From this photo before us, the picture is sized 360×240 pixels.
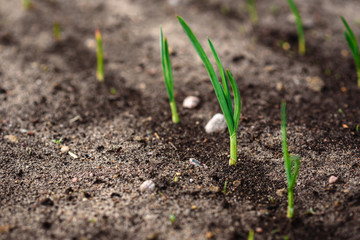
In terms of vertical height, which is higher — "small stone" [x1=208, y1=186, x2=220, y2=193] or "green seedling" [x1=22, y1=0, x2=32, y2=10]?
"green seedling" [x1=22, y1=0, x2=32, y2=10]

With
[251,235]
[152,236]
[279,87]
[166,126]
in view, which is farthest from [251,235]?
[279,87]

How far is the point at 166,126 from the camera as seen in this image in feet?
6.18

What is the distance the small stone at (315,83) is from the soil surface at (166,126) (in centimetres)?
1

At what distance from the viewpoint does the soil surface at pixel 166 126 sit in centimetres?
133

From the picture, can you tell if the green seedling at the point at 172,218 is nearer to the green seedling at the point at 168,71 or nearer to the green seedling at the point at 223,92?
the green seedling at the point at 223,92

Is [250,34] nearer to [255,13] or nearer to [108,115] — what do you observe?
[255,13]

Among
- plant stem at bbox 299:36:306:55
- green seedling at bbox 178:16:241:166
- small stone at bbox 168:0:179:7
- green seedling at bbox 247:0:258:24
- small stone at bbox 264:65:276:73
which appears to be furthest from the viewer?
small stone at bbox 168:0:179:7

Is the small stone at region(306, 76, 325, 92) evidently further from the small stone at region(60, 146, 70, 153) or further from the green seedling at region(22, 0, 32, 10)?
the green seedling at region(22, 0, 32, 10)

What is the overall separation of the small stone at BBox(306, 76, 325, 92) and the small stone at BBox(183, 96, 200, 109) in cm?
74

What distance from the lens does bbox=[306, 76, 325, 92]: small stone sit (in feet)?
6.95

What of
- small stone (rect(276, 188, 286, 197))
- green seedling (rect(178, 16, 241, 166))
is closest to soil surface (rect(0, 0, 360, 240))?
small stone (rect(276, 188, 286, 197))

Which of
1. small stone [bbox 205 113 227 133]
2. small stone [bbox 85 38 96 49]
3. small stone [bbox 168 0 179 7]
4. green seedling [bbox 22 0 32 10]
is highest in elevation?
green seedling [bbox 22 0 32 10]

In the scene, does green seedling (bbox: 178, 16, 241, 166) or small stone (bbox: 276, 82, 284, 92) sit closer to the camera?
green seedling (bbox: 178, 16, 241, 166)

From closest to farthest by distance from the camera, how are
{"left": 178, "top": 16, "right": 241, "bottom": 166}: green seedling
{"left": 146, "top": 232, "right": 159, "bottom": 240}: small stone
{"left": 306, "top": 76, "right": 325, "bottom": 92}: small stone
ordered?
{"left": 146, "top": 232, "right": 159, "bottom": 240}: small stone < {"left": 178, "top": 16, "right": 241, "bottom": 166}: green seedling < {"left": 306, "top": 76, "right": 325, "bottom": 92}: small stone
